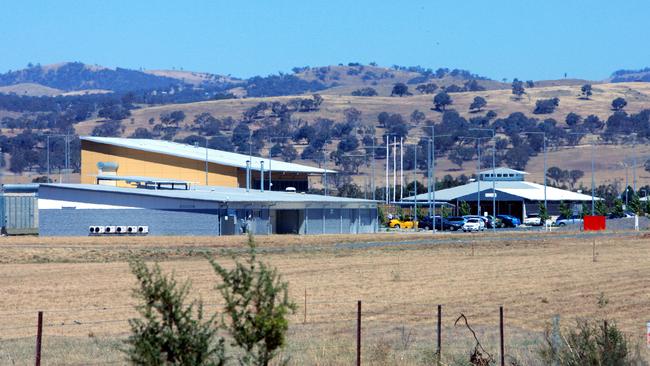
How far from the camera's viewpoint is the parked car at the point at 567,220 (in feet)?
365

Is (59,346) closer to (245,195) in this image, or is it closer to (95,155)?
(245,195)

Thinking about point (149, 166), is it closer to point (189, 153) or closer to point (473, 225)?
point (189, 153)

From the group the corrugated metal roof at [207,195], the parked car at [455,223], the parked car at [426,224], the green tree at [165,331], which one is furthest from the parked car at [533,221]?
the green tree at [165,331]

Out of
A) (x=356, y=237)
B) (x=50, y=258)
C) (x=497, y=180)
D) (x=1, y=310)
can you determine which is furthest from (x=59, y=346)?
(x=497, y=180)

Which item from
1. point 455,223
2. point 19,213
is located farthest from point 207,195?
point 455,223

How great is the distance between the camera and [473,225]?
97625mm

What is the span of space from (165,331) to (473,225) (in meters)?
85.7

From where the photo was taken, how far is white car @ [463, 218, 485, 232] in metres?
97.4

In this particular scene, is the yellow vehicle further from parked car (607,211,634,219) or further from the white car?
parked car (607,211,634,219)

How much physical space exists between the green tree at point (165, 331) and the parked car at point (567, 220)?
99269 mm

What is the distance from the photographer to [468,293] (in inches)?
1459

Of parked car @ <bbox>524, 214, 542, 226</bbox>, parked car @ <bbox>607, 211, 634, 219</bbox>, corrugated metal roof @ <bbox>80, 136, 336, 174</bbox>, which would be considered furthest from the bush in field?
parked car @ <bbox>607, 211, 634, 219</bbox>

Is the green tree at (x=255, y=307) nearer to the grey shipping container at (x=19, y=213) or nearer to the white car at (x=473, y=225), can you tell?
the grey shipping container at (x=19, y=213)

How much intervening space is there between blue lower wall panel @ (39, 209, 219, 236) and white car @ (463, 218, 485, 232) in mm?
26889
